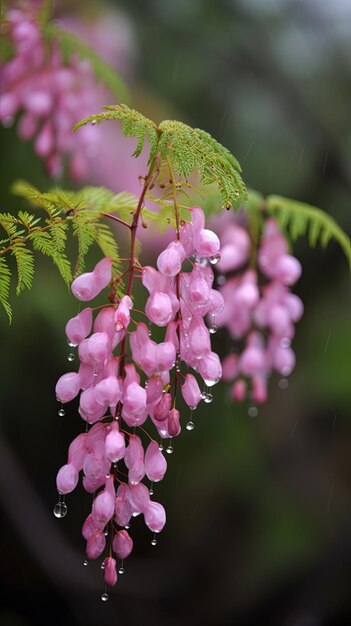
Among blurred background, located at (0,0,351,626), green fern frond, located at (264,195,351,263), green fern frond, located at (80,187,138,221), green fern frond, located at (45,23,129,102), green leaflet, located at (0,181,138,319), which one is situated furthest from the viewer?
blurred background, located at (0,0,351,626)

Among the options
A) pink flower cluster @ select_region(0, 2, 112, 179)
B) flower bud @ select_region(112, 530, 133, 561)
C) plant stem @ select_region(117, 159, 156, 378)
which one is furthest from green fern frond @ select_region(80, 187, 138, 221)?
pink flower cluster @ select_region(0, 2, 112, 179)

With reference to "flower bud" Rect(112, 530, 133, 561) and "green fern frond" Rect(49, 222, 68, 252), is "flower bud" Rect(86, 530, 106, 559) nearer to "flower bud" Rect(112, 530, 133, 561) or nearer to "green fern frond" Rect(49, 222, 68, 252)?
"flower bud" Rect(112, 530, 133, 561)

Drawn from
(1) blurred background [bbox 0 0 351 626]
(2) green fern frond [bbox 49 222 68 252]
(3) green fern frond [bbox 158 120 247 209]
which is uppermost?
(3) green fern frond [bbox 158 120 247 209]

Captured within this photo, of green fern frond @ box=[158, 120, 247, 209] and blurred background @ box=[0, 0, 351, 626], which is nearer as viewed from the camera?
green fern frond @ box=[158, 120, 247, 209]

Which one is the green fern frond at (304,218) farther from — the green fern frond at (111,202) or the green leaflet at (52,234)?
the green leaflet at (52,234)

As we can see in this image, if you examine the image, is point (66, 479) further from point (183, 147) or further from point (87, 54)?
point (87, 54)
